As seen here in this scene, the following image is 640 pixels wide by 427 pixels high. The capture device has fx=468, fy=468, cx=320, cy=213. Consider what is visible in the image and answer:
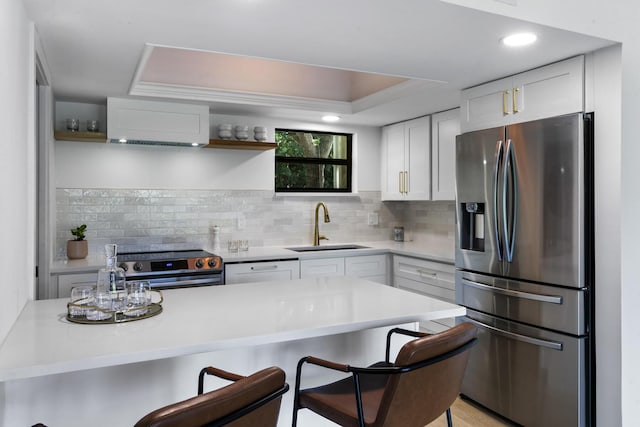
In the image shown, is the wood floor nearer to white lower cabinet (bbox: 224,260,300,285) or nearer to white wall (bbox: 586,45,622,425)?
white wall (bbox: 586,45,622,425)

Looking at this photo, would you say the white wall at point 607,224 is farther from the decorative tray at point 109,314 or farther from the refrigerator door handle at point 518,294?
the decorative tray at point 109,314

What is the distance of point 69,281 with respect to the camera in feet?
10.7

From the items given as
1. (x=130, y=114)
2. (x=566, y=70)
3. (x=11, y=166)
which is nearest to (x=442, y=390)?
(x=11, y=166)

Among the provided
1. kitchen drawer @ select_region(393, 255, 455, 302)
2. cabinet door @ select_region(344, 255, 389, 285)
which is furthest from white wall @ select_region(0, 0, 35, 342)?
kitchen drawer @ select_region(393, 255, 455, 302)

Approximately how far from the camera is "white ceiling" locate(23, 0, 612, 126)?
6.42ft

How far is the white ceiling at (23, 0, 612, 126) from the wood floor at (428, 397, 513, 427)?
2147mm

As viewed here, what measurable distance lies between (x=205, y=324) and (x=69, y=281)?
2.04m

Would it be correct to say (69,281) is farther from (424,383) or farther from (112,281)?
(424,383)

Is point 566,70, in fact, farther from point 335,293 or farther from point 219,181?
point 219,181

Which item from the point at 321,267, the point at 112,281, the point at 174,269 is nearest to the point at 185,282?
the point at 174,269

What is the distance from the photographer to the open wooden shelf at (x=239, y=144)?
398 centimetres

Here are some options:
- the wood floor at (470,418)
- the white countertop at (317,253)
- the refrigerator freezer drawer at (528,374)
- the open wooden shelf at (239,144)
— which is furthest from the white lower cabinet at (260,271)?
the wood floor at (470,418)

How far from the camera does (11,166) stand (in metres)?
1.68

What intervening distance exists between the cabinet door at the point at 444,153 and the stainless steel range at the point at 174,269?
198 cm
